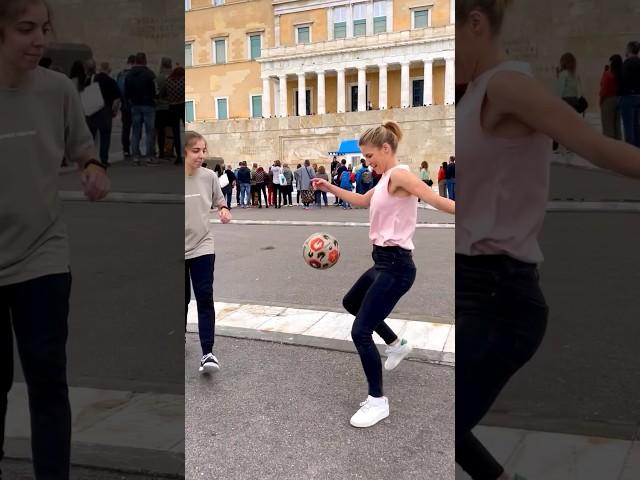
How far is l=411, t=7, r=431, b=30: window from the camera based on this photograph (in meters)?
57.9

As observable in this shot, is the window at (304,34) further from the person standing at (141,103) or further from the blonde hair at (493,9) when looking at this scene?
the blonde hair at (493,9)

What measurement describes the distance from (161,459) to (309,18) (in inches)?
2516

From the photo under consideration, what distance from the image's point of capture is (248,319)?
6391 millimetres

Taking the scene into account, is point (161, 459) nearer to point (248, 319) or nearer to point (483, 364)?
point (483, 364)

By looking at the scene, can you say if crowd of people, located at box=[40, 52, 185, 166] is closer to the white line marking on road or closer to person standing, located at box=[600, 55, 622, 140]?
person standing, located at box=[600, 55, 622, 140]

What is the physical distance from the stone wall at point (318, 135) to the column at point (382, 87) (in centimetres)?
1118

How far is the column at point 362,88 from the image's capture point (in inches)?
2237

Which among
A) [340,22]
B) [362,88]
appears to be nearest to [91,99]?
[362,88]

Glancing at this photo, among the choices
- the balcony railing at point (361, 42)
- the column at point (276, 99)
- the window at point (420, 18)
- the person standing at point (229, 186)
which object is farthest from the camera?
the column at point (276, 99)

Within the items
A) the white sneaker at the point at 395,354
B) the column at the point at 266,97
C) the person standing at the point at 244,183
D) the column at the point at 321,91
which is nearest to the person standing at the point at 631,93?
the white sneaker at the point at 395,354

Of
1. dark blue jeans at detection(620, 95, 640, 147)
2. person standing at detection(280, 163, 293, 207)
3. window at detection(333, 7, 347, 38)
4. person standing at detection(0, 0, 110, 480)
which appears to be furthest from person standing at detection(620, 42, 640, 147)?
window at detection(333, 7, 347, 38)

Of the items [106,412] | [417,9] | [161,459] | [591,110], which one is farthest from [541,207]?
[417,9]

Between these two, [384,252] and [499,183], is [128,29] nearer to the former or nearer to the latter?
[499,183]

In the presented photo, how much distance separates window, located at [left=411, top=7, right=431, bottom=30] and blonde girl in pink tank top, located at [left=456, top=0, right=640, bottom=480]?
2358 inches
